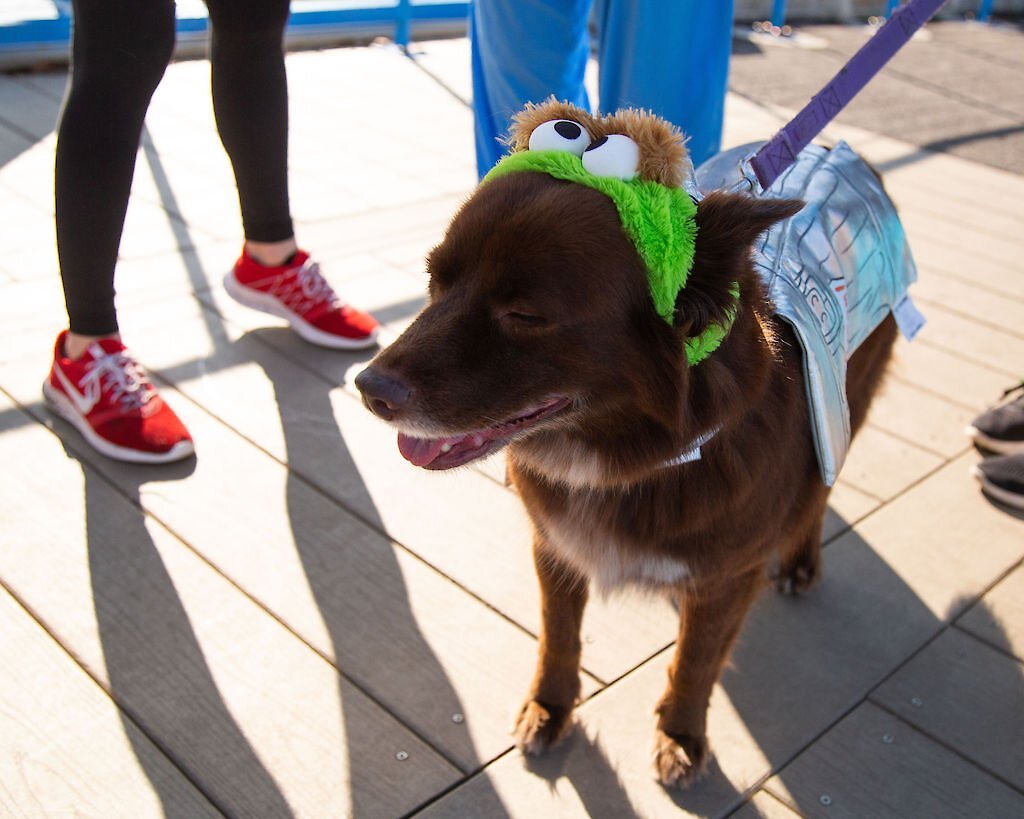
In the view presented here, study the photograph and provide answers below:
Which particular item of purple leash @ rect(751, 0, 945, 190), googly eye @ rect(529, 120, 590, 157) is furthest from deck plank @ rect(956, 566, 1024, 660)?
googly eye @ rect(529, 120, 590, 157)

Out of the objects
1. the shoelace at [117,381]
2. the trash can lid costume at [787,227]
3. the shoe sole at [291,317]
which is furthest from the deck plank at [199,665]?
the trash can lid costume at [787,227]

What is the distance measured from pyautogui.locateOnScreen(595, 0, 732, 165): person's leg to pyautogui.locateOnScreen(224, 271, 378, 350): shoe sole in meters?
1.06

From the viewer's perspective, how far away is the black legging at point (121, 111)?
2406mm

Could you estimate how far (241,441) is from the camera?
2771mm

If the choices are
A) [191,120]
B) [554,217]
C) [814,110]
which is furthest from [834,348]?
[191,120]

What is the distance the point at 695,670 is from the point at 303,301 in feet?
5.90

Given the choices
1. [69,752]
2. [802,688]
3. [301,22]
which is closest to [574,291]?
[802,688]

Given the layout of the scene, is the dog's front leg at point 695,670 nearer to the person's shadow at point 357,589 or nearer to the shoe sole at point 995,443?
the person's shadow at point 357,589

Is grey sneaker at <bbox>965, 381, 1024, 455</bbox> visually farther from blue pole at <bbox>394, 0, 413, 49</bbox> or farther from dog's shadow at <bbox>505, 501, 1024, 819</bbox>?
blue pole at <bbox>394, 0, 413, 49</bbox>

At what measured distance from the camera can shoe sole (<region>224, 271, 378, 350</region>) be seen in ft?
10.5

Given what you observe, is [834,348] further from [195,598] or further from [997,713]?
[195,598]

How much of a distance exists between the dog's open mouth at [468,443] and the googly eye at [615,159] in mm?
371

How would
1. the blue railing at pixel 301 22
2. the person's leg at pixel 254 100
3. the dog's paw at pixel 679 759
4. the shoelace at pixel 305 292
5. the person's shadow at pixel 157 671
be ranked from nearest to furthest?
the person's shadow at pixel 157 671, the dog's paw at pixel 679 759, the person's leg at pixel 254 100, the shoelace at pixel 305 292, the blue railing at pixel 301 22

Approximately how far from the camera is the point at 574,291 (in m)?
1.57
